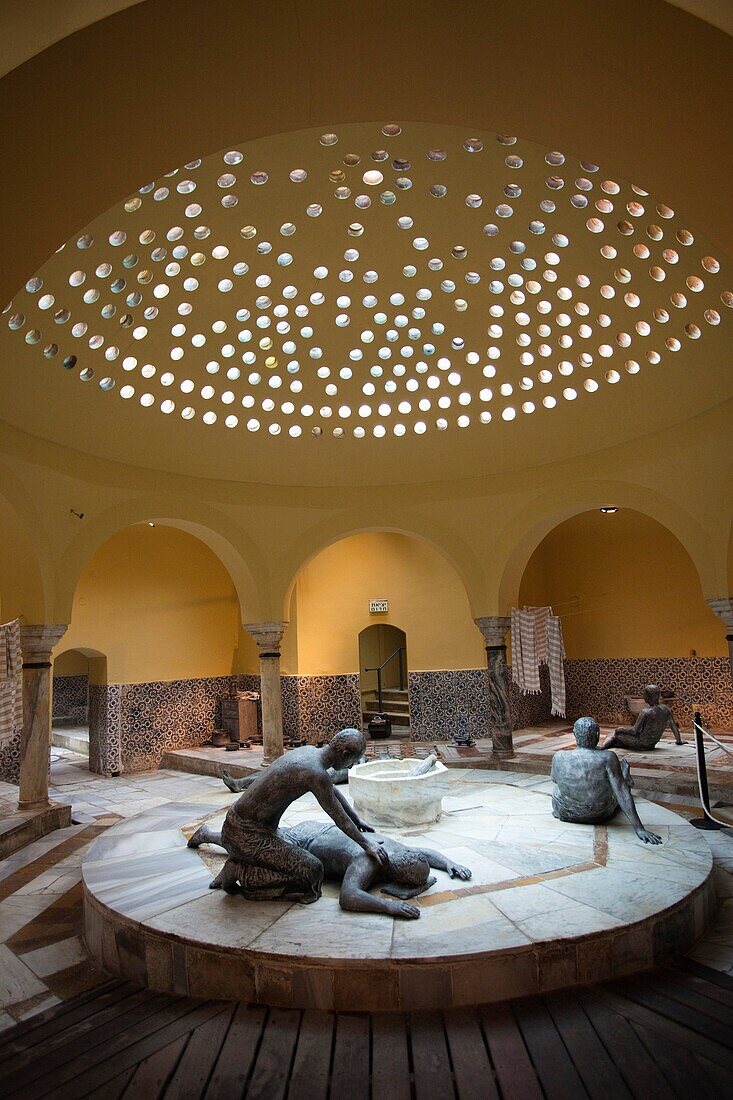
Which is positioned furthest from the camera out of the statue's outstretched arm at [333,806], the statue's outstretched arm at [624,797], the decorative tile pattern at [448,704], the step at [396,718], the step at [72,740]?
the step at [396,718]

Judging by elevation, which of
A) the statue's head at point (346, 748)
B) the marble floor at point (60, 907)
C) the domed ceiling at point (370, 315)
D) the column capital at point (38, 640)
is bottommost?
the marble floor at point (60, 907)

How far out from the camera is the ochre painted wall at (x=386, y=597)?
1300cm

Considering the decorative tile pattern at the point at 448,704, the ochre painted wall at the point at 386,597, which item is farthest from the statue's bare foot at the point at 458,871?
the ochre painted wall at the point at 386,597

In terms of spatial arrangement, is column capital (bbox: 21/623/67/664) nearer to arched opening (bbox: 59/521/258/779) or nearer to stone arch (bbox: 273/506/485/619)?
stone arch (bbox: 273/506/485/619)

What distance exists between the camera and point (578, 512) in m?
10.1

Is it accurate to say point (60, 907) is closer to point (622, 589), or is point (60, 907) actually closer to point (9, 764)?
point (9, 764)

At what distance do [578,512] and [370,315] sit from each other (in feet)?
14.5

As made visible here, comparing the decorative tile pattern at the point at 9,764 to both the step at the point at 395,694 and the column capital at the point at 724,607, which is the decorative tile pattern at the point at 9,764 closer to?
the step at the point at 395,694

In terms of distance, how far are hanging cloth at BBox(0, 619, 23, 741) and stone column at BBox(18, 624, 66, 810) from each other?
0.20 m

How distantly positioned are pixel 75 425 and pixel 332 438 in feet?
11.4

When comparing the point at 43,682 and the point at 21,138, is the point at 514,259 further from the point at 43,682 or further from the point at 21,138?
the point at 43,682

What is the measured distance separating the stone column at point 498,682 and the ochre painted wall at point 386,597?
2.34 meters

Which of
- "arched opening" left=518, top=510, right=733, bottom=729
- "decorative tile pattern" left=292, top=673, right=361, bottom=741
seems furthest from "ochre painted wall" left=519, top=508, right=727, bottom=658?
"decorative tile pattern" left=292, top=673, right=361, bottom=741

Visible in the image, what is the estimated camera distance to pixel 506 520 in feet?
33.6
